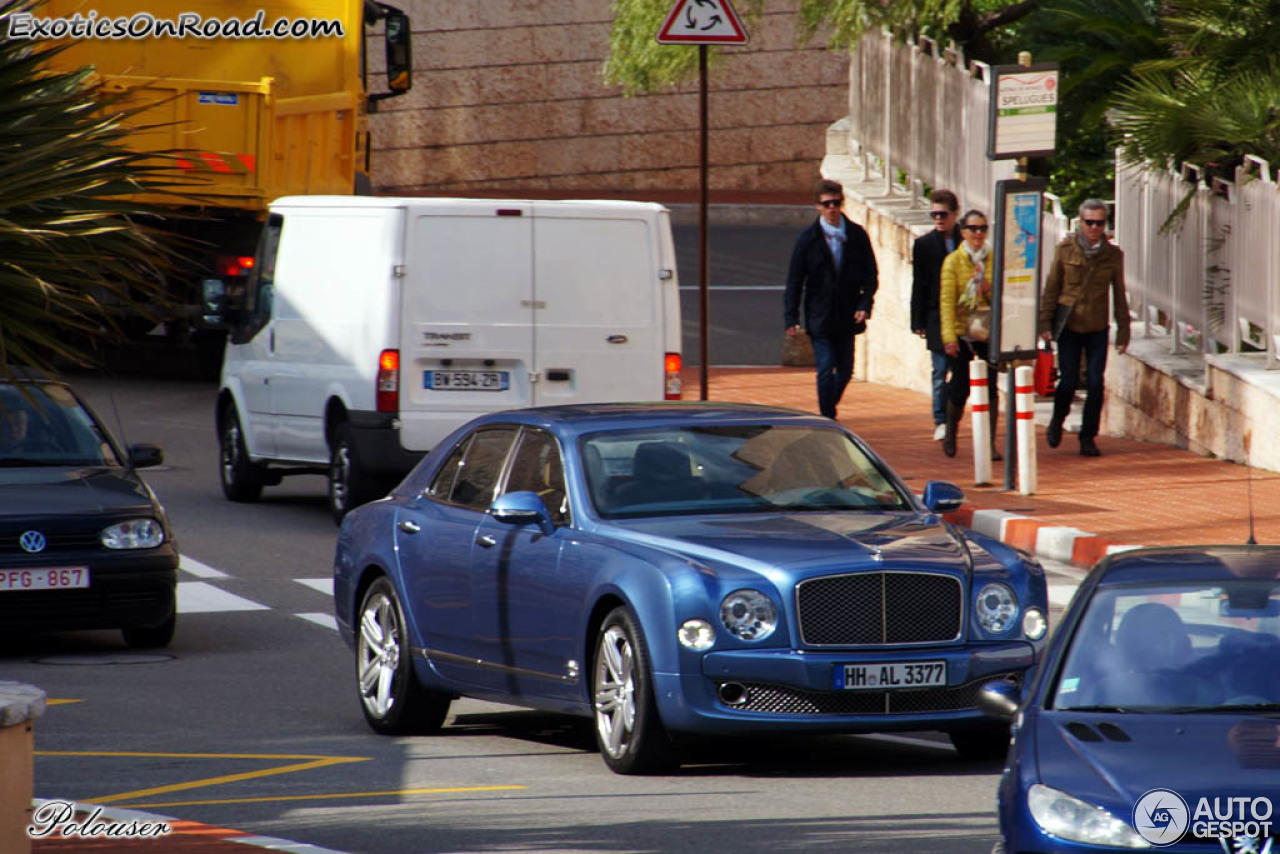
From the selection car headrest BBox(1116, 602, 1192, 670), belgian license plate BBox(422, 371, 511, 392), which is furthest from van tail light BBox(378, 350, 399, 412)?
car headrest BBox(1116, 602, 1192, 670)

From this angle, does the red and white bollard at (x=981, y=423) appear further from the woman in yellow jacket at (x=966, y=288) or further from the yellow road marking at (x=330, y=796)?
the yellow road marking at (x=330, y=796)

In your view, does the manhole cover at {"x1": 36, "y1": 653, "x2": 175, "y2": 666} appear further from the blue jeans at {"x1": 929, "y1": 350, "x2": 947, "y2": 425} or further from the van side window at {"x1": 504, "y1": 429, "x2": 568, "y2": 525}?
the blue jeans at {"x1": 929, "y1": 350, "x2": 947, "y2": 425}

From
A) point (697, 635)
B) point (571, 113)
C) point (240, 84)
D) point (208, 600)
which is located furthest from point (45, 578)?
point (571, 113)

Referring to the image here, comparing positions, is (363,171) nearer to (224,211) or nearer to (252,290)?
(224,211)

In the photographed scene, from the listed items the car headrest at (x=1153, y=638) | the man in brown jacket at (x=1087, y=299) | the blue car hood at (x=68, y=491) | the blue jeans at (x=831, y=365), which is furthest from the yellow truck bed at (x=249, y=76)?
the car headrest at (x=1153, y=638)

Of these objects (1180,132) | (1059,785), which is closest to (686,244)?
(1180,132)

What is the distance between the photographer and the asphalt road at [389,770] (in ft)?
26.0

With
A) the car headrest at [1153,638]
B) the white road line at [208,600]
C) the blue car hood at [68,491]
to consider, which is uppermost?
the car headrest at [1153,638]

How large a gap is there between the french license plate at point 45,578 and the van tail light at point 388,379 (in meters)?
4.09

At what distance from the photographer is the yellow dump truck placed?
79.0 ft

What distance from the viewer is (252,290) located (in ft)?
60.1

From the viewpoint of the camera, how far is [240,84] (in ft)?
79.1

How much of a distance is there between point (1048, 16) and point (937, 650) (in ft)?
47.9

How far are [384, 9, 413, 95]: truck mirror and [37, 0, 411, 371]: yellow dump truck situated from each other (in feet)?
3.88
